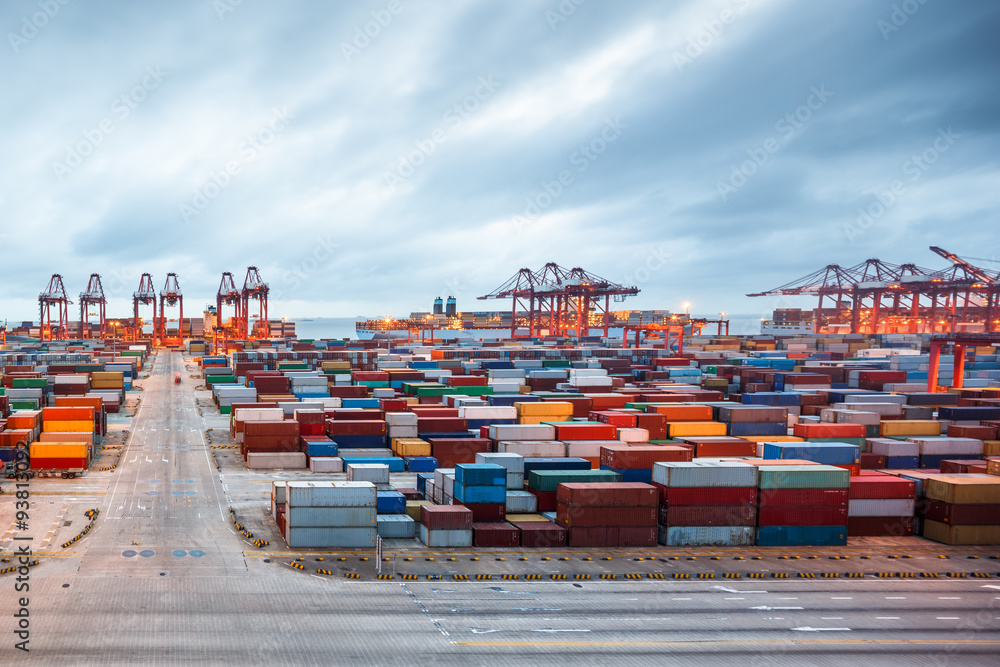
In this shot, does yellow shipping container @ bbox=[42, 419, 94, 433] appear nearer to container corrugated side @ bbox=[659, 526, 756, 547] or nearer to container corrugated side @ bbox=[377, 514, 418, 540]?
container corrugated side @ bbox=[377, 514, 418, 540]

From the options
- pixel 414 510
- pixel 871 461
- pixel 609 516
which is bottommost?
pixel 414 510

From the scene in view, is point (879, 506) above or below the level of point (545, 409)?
below

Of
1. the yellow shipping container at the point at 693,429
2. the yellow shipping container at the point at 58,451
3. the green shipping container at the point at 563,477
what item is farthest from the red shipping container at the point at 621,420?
the yellow shipping container at the point at 58,451

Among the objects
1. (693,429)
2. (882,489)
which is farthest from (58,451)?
(882,489)

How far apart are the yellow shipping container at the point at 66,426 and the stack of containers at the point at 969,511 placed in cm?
6267

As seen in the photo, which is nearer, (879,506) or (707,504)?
(707,504)

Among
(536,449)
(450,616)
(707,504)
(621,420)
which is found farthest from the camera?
(621,420)

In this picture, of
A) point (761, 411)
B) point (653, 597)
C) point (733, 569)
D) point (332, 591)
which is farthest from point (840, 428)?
→ point (332, 591)

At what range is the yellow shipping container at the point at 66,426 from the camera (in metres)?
61.5

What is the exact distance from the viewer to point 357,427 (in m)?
62.1

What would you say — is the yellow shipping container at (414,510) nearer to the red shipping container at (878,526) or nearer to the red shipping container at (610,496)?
the red shipping container at (610,496)

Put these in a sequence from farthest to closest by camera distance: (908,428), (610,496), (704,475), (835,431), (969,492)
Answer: (908,428) < (835,431) < (969,492) < (704,475) < (610,496)

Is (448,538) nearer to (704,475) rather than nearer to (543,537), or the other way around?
(543,537)

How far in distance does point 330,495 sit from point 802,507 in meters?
26.2
